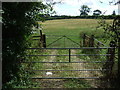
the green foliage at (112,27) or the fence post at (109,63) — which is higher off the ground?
the green foliage at (112,27)

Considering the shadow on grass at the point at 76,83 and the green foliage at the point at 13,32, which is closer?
the green foliage at the point at 13,32

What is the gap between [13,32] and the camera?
7.52 feet

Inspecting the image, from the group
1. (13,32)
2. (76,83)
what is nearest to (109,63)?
(76,83)

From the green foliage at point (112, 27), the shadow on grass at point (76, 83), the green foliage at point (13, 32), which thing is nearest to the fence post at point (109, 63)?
the green foliage at point (112, 27)

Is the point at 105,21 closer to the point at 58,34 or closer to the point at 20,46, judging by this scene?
the point at 20,46

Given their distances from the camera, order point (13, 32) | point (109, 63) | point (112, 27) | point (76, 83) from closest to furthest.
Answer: point (13, 32) < point (112, 27) < point (76, 83) < point (109, 63)

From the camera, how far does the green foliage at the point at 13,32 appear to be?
2135mm

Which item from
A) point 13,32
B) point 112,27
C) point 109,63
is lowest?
point 109,63

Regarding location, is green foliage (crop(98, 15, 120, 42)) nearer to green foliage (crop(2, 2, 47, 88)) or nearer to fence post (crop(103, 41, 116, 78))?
fence post (crop(103, 41, 116, 78))

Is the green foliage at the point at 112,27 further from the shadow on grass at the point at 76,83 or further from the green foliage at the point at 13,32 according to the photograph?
the green foliage at the point at 13,32

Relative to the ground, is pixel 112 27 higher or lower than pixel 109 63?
higher

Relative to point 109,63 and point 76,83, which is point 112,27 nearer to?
point 109,63

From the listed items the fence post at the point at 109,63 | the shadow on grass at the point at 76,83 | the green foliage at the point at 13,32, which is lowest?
the shadow on grass at the point at 76,83

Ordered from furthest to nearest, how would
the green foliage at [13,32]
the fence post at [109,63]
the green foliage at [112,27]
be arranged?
the fence post at [109,63]
the green foliage at [112,27]
the green foliage at [13,32]
